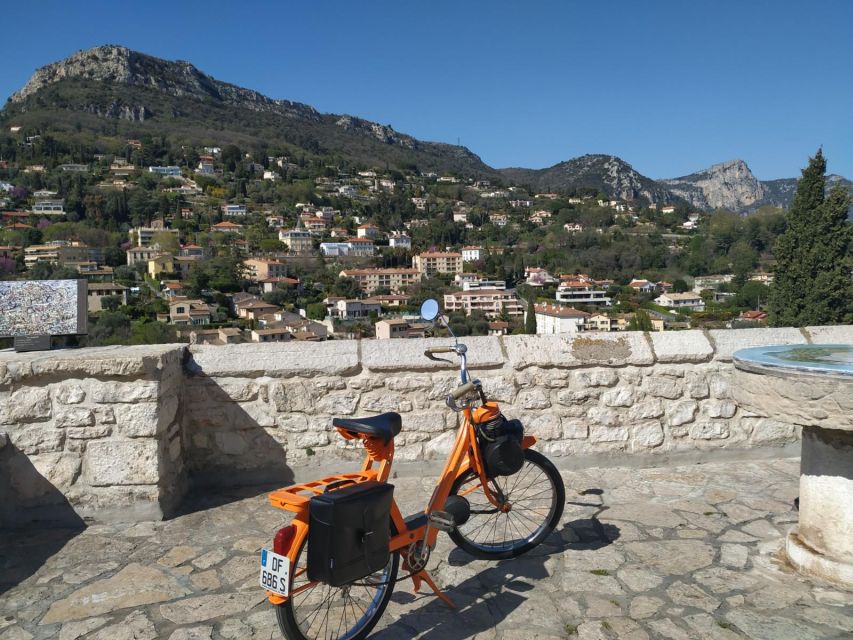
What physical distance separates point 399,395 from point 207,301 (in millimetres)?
48651

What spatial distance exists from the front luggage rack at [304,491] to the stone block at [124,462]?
1.54 m

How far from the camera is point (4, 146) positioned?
95500mm

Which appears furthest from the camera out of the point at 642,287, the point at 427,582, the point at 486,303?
the point at 642,287

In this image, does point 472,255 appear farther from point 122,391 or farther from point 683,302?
point 122,391

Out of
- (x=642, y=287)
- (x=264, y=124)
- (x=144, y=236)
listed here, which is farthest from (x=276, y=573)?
(x=264, y=124)

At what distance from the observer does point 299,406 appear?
3.84m

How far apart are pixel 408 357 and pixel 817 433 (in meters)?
2.21

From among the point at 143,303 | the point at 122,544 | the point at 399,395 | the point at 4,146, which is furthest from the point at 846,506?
the point at 4,146

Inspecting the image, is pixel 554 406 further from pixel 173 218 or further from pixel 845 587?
pixel 173 218

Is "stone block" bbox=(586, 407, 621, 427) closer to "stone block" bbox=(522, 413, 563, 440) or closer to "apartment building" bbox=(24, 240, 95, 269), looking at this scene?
"stone block" bbox=(522, 413, 563, 440)

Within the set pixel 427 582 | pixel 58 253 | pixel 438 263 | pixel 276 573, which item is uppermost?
pixel 438 263

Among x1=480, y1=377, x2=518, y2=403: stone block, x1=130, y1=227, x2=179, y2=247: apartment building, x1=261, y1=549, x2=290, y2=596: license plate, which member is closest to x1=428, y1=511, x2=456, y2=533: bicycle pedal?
x1=261, y1=549, x2=290, y2=596: license plate

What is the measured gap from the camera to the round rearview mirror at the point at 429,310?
9.39ft

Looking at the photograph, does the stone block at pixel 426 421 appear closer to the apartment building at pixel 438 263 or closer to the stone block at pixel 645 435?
the stone block at pixel 645 435
